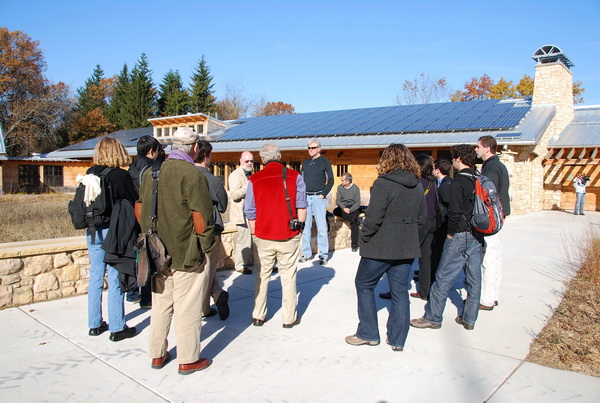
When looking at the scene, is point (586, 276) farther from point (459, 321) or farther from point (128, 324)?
point (128, 324)

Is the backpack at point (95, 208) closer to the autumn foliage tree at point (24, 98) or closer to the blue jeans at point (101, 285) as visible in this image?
the blue jeans at point (101, 285)

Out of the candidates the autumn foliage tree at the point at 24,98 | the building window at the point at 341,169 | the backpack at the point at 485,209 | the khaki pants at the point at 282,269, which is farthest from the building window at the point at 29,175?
the backpack at the point at 485,209

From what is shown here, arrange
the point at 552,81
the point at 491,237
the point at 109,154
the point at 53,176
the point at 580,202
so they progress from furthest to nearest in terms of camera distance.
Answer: the point at 53,176 < the point at 552,81 < the point at 580,202 < the point at 491,237 < the point at 109,154

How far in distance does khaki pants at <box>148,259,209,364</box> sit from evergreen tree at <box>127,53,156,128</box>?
151 feet

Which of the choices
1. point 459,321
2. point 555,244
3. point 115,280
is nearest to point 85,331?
point 115,280

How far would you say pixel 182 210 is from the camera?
137 inches

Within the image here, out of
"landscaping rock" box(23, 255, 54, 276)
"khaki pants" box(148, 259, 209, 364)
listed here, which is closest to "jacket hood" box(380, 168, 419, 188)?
"khaki pants" box(148, 259, 209, 364)

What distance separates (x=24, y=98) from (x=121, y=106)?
9.43 meters

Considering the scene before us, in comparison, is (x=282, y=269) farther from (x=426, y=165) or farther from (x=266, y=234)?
(x=426, y=165)

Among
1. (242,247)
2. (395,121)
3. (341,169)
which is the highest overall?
(395,121)

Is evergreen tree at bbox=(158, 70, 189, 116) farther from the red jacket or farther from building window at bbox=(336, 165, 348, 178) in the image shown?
→ the red jacket

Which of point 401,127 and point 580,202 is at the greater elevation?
point 401,127

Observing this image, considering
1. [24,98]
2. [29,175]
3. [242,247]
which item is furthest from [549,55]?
[24,98]

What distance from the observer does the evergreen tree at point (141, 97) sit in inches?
1885
